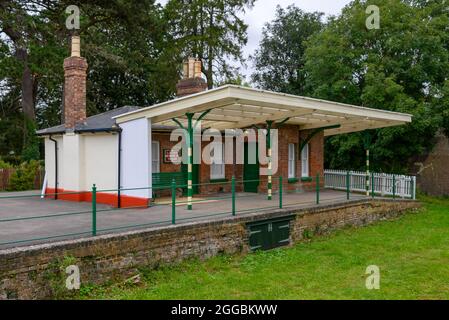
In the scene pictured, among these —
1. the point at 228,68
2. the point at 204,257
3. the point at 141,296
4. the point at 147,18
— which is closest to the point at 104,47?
the point at 147,18

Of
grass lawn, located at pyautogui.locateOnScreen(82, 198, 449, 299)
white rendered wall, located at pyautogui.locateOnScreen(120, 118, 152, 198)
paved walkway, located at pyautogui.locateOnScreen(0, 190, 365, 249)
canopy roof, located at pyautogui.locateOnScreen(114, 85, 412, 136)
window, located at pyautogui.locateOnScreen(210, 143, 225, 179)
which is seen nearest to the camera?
grass lawn, located at pyautogui.locateOnScreen(82, 198, 449, 299)

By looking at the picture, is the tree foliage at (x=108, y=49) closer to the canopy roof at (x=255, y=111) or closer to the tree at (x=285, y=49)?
the tree at (x=285, y=49)

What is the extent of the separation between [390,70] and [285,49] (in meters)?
13.6

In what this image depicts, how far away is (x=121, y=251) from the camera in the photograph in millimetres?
7703

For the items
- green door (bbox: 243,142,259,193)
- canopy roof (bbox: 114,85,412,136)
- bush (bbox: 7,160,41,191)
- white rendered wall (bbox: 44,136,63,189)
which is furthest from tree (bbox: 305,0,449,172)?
bush (bbox: 7,160,41,191)

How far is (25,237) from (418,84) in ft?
60.2

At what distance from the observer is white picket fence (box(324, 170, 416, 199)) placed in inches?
691

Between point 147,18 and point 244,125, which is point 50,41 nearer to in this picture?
point 147,18

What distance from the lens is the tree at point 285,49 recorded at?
31.4 m

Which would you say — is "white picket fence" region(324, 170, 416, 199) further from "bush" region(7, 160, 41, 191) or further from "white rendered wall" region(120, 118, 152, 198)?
"bush" region(7, 160, 41, 191)

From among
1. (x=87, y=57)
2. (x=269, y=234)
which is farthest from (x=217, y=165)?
(x=87, y=57)

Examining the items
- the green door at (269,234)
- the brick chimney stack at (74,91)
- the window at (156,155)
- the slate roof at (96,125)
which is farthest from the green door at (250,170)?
the brick chimney stack at (74,91)

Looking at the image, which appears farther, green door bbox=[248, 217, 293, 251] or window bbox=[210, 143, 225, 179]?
window bbox=[210, 143, 225, 179]

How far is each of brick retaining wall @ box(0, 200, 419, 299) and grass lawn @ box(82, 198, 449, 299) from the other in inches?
10.2
